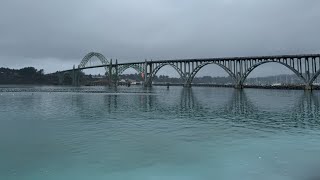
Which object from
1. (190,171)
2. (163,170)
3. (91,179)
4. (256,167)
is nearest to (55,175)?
(91,179)

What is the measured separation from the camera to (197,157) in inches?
679

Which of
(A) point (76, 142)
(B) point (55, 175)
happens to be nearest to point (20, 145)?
(A) point (76, 142)

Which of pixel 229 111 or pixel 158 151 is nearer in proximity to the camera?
pixel 158 151

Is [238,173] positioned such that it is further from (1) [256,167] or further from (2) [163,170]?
(2) [163,170]

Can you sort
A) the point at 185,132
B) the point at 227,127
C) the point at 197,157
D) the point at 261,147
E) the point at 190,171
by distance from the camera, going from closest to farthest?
the point at 190,171
the point at 197,157
the point at 261,147
the point at 185,132
the point at 227,127

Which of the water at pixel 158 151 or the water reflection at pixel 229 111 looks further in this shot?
the water reflection at pixel 229 111

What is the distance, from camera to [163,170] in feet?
48.6

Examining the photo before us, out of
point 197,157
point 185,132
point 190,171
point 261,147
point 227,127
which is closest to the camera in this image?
point 190,171

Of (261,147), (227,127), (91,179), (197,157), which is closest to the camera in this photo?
(91,179)

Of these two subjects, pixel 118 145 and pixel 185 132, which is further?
pixel 185 132

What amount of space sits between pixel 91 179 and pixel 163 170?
3.17 meters

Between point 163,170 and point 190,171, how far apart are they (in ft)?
3.87

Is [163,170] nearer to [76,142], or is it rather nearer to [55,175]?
[55,175]

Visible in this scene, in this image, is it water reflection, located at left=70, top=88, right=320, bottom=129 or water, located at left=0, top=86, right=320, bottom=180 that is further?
water reflection, located at left=70, top=88, right=320, bottom=129
